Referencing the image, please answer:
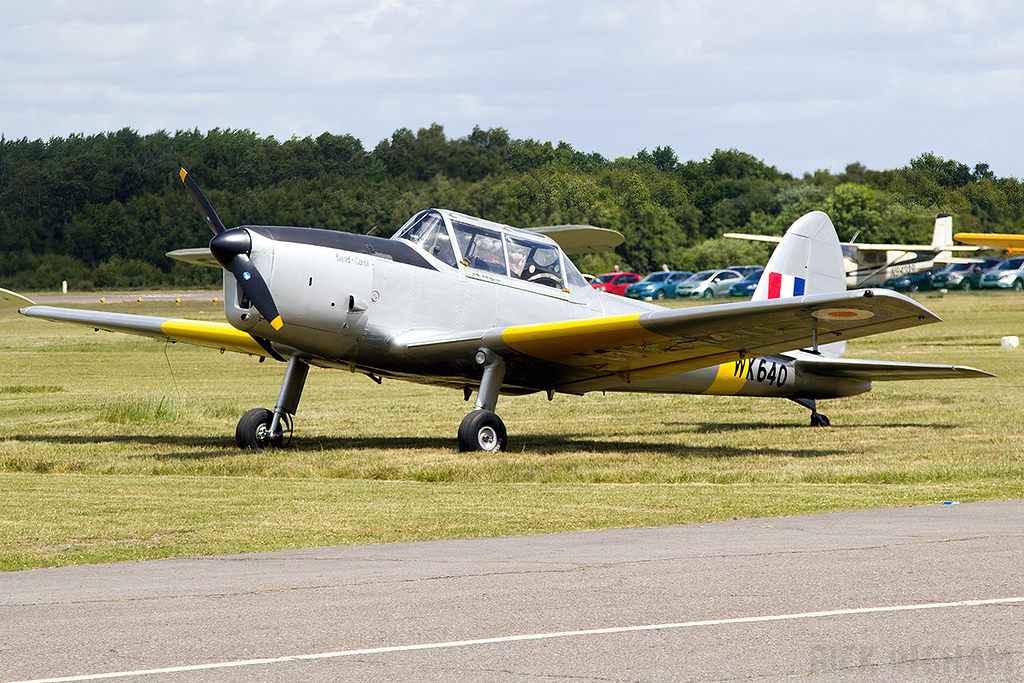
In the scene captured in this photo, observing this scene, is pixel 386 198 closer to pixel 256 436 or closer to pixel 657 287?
pixel 657 287

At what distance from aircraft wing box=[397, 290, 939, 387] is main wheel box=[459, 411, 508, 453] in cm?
78

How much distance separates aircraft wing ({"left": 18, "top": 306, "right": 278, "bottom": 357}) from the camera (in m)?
15.8

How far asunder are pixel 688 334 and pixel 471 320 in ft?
8.36

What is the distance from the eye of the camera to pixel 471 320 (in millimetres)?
13953

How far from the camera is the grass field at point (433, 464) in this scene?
8.87m

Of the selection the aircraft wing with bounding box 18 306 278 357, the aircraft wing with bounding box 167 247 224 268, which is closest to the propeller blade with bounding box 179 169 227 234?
the aircraft wing with bounding box 167 247 224 268

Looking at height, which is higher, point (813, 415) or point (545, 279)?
point (545, 279)

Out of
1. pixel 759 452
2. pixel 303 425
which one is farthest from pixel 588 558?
pixel 303 425

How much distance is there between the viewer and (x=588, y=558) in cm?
729

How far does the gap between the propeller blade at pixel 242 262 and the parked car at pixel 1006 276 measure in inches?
2297

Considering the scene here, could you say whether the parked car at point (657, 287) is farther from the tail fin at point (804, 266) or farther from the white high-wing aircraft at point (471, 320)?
the white high-wing aircraft at point (471, 320)

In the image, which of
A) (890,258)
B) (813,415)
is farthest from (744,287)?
(813,415)

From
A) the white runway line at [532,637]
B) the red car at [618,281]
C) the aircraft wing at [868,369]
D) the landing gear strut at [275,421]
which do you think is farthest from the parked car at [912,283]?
the white runway line at [532,637]

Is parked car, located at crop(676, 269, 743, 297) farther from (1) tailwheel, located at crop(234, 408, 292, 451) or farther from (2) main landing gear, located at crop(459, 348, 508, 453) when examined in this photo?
(1) tailwheel, located at crop(234, 408, 292, 451)
